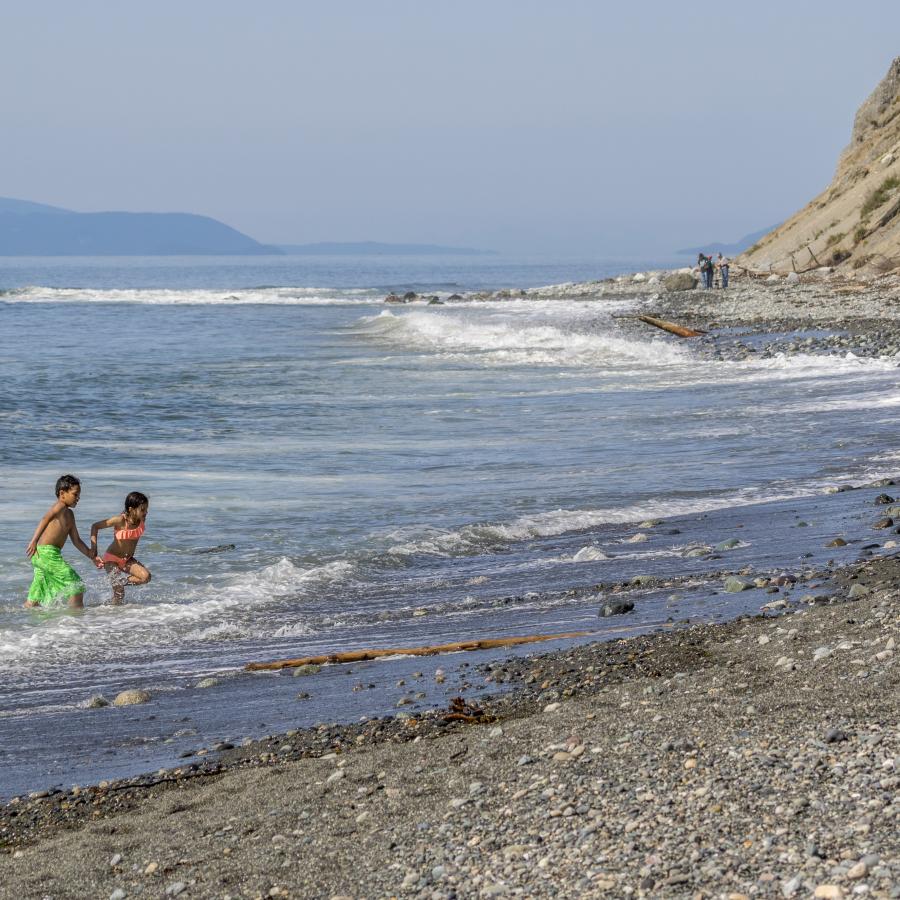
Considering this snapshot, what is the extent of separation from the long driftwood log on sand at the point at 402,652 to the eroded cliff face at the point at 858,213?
42498 millimetres

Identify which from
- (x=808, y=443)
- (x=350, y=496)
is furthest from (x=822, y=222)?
(x=350, y=496)

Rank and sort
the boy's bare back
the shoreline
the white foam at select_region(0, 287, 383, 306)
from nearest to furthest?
the shoreline
the boy's bare back
the white foam at select_region(0, 287, 383, 306)

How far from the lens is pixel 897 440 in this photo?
18.1 m

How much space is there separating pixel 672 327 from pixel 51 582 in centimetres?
3137

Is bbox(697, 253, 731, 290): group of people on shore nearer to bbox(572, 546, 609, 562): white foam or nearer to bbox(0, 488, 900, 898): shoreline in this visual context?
bbox(572, 546, 609, 562): white foam

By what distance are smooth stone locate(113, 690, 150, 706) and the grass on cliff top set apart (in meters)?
50.4

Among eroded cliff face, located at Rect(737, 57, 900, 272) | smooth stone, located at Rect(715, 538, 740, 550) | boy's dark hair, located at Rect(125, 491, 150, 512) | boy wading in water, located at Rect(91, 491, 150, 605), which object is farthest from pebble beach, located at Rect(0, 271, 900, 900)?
eroded cliff face, located at Rect(737, 57, 900, 272)

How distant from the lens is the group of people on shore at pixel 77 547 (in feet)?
36.3

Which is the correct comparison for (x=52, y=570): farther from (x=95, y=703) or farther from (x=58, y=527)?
(x=95, y=703)

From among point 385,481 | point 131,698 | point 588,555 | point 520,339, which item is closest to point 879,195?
point 520,339

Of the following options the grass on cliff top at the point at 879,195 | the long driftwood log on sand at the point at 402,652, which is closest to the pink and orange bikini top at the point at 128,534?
the long driftwood log on sand at the point at 402,652

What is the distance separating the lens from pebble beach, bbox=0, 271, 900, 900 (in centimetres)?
494

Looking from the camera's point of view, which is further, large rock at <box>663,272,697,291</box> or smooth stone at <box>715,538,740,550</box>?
large rock at <box>663,272,697,291</box>

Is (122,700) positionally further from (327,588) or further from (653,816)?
(653,816)
